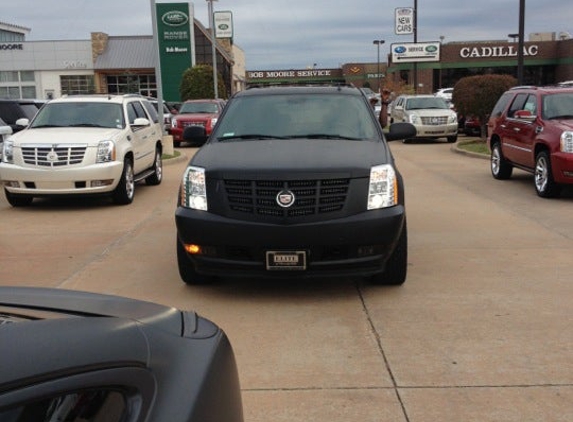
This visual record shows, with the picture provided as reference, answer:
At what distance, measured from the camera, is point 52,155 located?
32.1ft

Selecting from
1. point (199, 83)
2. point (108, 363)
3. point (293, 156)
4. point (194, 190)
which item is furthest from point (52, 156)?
point (199, 83)

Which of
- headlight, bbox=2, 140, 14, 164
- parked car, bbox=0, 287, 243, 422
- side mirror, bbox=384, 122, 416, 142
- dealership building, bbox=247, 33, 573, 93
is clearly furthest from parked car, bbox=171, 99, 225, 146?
dealership building, bbox=247, 33, 573, 93

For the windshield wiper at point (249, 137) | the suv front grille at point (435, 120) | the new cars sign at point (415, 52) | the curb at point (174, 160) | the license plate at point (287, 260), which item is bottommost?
the curb at point (174, 160)

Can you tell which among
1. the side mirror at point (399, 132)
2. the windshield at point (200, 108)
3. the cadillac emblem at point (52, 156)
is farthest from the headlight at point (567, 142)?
the windshield at point (200, 108)

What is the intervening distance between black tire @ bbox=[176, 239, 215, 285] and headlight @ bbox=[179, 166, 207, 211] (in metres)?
0.45

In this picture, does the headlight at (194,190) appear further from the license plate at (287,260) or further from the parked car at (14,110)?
the parked car at (14,110)

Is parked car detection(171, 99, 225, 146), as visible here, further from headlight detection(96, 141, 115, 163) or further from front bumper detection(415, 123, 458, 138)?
headlight detection(96, 141, 115, 163)

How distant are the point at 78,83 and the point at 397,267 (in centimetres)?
6339

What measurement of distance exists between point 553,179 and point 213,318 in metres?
6.93

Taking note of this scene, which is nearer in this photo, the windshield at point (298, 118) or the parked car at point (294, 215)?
the parked car at point (294, 215)

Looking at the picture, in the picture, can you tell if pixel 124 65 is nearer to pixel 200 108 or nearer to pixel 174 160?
pixel 200 108

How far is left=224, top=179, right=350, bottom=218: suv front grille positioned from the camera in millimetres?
5141

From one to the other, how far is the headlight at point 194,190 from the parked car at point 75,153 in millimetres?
4837

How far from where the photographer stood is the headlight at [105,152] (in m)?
10.0
